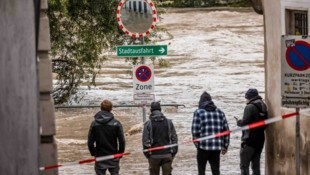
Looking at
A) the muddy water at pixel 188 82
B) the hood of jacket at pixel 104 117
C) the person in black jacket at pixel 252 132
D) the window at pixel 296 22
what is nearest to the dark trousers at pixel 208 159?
the person in black jacket at pixel 252 132

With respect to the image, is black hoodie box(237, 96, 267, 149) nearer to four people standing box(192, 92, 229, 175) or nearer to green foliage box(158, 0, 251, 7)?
four people standing box(192, 92, 229, 175)

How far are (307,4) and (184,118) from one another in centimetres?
1269

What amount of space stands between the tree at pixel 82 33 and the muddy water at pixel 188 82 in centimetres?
145

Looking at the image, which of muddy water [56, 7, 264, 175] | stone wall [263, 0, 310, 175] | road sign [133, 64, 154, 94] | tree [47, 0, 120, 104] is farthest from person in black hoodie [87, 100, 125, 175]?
tree [47, 0, 120, 104]

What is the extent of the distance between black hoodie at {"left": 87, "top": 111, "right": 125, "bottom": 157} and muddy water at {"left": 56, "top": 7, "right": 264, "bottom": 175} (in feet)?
12.3

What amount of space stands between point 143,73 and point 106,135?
5324 millimetres

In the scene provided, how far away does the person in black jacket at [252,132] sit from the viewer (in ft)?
54.6

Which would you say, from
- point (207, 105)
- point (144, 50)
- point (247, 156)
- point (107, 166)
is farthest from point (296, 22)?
point (144, 50)

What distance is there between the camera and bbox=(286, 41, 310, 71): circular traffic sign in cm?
1312

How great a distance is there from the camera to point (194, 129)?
626 inches

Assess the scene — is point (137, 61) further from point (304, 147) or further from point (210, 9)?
point (210, 9)

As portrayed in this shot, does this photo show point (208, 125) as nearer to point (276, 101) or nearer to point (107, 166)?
point (107, 166)

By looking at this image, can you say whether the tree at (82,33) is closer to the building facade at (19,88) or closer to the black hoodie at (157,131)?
the black hoodie at (157,131)

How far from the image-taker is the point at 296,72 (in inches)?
519
